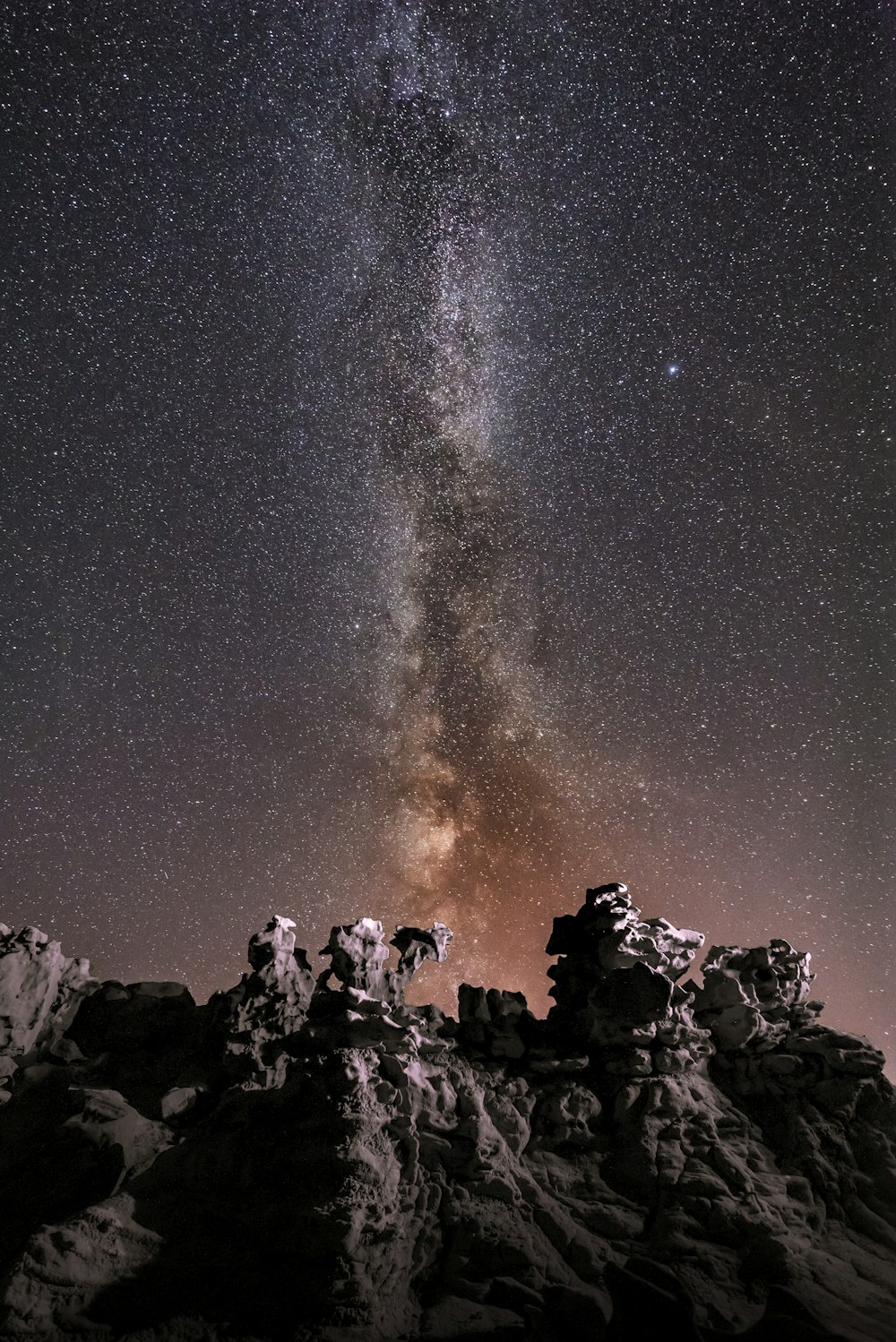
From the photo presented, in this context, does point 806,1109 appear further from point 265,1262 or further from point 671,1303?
point 265,1262

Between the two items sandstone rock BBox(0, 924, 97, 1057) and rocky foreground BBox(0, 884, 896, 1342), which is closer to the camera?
rocky foreground BBox(0, 884, 896, 1342)

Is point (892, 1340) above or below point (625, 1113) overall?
below

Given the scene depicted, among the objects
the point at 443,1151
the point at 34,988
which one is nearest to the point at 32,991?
the point at 34,988

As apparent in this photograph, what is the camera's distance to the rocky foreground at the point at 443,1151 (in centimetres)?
518

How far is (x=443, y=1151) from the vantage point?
259 inches

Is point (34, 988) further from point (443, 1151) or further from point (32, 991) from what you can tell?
point (443, 1151)

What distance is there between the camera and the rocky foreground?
5.18 m

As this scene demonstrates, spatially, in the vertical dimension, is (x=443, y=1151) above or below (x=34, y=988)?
below

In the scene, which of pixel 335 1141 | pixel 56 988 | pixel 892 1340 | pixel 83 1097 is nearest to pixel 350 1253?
pixel 335 1141

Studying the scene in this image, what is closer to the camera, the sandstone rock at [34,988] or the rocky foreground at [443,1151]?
the rocky foreground at [443,1151]

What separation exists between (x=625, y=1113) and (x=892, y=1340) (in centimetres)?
282

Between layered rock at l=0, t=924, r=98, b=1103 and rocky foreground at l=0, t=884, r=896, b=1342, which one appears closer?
rocky foreground at l=0, t=884, r=896, b=1342

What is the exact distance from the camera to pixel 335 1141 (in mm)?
6062

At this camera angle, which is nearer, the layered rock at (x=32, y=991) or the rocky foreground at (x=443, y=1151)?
the rocky foreground at (x=443, y=1151)
